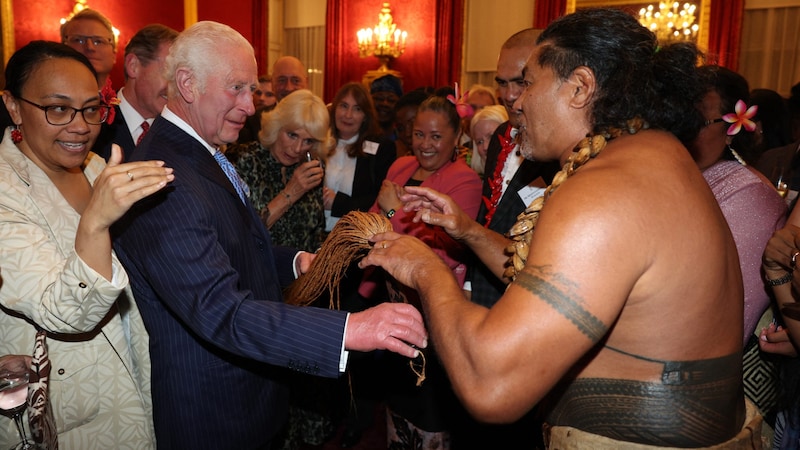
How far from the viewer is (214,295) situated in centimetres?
176

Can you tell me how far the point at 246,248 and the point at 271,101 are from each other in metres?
5.22

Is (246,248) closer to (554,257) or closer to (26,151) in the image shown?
(26,151)

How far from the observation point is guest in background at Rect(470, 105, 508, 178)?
4680 mm

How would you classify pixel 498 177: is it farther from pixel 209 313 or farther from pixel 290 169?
pixel 209 313

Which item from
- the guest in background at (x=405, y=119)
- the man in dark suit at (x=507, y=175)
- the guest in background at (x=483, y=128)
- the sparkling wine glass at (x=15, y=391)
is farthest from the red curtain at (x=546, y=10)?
the sparkling wine glass at (x=15, y=391)

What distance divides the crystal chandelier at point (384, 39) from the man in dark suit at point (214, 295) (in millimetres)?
11192

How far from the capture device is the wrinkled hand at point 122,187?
155cm

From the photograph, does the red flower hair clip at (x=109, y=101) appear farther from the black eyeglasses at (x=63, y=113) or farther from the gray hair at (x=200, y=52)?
the gray hair at (x=200, y=52)

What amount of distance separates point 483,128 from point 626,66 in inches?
124

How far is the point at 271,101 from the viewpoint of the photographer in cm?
695

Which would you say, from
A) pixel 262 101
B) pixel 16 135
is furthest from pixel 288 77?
pixel 16 135

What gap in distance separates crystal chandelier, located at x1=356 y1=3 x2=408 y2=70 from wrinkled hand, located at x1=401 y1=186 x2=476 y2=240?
36.1 feet

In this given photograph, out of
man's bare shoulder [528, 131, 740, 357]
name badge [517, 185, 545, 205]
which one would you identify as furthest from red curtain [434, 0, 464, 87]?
man's bare shoulder [528, 131, 740, 357]

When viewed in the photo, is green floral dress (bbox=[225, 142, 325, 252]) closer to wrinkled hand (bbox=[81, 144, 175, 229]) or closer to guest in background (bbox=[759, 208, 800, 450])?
wrinkled hand (bbox=[81, 144, 175, 229])
